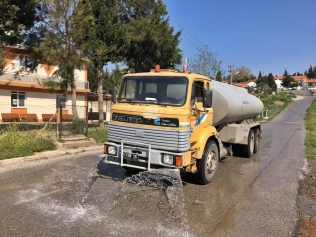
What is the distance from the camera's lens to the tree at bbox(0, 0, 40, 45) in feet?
40.9

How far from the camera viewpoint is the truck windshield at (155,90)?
6.05 m

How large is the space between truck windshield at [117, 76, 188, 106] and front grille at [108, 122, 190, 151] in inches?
25.4

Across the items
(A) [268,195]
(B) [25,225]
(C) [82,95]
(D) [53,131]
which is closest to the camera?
(B) [25,225]

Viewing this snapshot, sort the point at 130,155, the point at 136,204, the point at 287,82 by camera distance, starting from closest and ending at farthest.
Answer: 1. the point at 136,204
2. the point at 130,155
3. the point at 287,82

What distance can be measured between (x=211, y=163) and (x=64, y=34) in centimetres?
1324

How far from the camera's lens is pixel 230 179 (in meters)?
7.41

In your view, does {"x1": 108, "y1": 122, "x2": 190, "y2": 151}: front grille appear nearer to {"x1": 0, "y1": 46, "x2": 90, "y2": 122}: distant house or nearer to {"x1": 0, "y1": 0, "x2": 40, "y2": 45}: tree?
{"x1": 0, "y1": 0, "x2": 40, "y2": 45}: tree

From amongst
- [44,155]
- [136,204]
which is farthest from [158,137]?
[44,155]

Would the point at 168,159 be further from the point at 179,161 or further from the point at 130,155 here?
the point at 130,155

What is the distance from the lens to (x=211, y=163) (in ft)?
22.6

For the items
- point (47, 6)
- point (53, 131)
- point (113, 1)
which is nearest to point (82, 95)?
point (113, 1)

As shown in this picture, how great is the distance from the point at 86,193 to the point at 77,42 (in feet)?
43.7

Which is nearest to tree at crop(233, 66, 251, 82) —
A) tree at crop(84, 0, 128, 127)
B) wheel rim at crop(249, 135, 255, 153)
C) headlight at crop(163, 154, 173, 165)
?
tree at crop(84, 0, 128, 127)

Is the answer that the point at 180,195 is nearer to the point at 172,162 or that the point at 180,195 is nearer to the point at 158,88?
the point at 172,162
